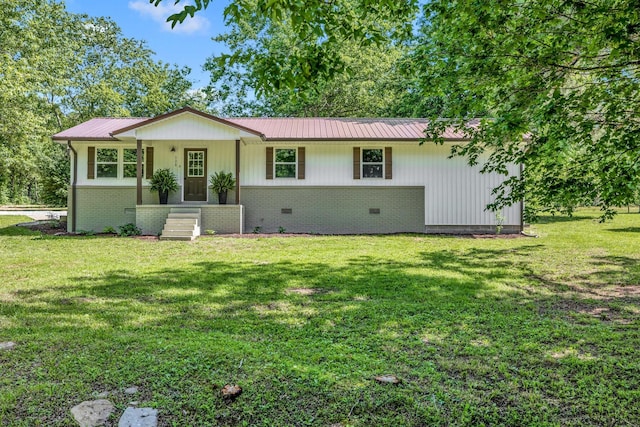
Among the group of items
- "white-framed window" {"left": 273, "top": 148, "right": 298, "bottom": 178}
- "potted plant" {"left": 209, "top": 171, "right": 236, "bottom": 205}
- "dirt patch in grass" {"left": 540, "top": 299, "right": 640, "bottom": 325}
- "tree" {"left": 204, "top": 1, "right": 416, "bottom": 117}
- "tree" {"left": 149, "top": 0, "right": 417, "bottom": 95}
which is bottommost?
"dirt patch in grass" {"left": 540, "top": 299, "right": 640, "bottom": 325}

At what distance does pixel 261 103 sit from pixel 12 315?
83.2 ft

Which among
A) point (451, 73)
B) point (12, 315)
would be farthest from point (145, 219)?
point (451, 73)

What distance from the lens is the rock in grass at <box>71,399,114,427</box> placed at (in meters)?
2.20

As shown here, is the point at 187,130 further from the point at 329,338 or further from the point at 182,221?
the point at 329,338

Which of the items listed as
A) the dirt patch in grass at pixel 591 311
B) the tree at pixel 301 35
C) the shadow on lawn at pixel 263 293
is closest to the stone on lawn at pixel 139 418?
the shadow on lawn at pixel 263 293

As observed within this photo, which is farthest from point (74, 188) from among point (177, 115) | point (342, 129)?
point (342, 129)

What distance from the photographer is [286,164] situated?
14.3 m

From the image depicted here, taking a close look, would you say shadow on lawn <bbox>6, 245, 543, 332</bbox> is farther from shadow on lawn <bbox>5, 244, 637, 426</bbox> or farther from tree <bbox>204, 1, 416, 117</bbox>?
tree <bbox>204, 1, 416, 117</bbox>

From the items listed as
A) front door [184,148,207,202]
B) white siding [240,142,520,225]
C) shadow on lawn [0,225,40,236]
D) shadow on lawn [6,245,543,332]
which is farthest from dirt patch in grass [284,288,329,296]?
shadow on lawn [0,225,40,236]

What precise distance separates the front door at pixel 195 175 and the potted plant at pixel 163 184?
2.05 ft

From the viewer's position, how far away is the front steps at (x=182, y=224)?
11.7 meters

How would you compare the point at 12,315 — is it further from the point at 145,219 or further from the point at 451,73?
the point at 145,219

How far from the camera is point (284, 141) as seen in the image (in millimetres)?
13891

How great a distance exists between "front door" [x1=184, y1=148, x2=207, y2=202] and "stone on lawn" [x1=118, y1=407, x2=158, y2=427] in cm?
1240
